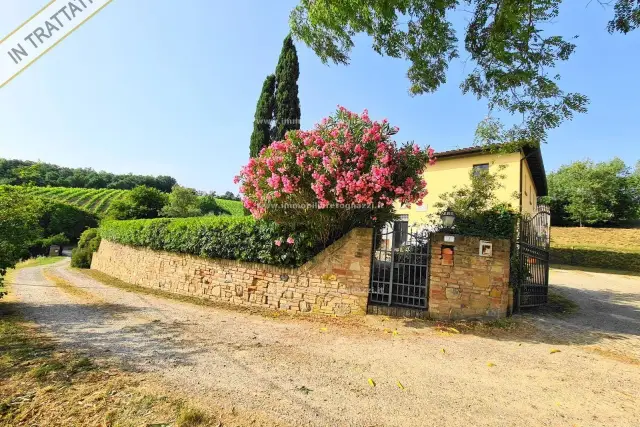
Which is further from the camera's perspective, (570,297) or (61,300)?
(570,297)

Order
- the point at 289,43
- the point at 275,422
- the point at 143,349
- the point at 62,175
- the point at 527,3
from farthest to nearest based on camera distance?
1. the point at 62,175
2. the point at 289,43
3. the point at 143,349
4. the point at 527,3
5. the point at 275,422

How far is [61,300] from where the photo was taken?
7.81 meters

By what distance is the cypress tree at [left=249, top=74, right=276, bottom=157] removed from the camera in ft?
50.6

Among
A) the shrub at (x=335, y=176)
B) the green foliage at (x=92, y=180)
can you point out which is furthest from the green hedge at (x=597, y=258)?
the green foliage at (x=92, y=180)

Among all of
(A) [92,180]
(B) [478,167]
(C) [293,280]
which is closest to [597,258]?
(B) [478,167]

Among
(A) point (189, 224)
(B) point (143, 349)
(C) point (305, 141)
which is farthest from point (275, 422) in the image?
(A) point (189, 224)

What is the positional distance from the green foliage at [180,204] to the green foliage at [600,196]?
33376 millimetres

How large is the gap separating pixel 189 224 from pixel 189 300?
227 cm

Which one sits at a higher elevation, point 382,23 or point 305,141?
point 382,23

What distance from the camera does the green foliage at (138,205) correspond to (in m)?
24.0

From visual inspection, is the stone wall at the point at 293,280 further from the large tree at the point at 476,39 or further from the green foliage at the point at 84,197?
the green foliage at the point at 84,197

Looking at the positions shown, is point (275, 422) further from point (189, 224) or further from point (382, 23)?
point (189, 224)

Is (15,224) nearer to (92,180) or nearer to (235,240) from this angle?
(235,240)

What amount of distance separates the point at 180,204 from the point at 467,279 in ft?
85.8
